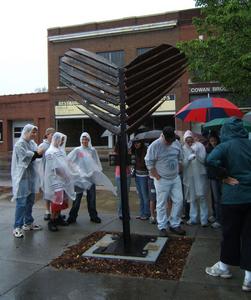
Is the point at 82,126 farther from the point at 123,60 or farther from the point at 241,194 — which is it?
the point at 241,194

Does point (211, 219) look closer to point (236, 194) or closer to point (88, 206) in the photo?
point (88, 206)

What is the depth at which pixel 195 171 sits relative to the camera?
7.45 meters

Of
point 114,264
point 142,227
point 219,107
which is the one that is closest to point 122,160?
point 114,264

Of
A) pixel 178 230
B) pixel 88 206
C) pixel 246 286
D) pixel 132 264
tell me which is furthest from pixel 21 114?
pixel 246 286

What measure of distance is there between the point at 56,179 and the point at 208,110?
3.93 meters

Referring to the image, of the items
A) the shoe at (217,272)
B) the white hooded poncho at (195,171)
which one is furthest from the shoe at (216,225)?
the shoe at (217,272)

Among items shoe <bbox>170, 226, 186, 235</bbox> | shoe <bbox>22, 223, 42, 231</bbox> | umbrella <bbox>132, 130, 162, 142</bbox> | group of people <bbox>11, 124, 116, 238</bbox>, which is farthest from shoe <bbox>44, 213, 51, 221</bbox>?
shoe <bbox>170, 226, 186, 235</bbox>

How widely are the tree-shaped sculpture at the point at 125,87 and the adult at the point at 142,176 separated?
1.85 meters

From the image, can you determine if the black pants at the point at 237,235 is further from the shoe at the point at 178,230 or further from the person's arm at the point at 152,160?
the person's arm at the point at 152,160

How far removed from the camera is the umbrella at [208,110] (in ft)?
29.8

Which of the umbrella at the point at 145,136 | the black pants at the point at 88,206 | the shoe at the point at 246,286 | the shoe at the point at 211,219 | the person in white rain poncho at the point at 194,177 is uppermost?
the umbrella at the point at 145,136

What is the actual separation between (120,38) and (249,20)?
18317 millimetres

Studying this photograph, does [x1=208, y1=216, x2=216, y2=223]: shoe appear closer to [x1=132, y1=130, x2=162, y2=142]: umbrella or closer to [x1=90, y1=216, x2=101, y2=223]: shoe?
[x1=132, y1=130, x2=162, y2=142]: umbrella

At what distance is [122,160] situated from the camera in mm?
6008
